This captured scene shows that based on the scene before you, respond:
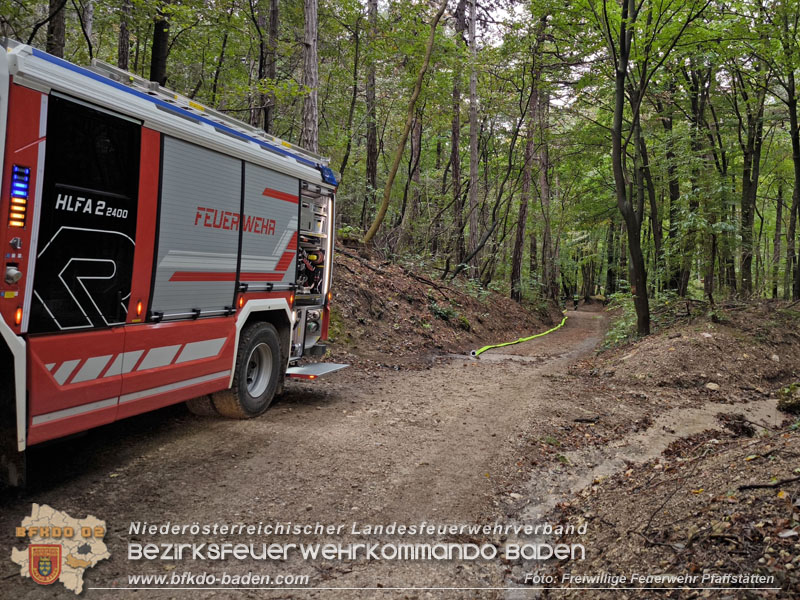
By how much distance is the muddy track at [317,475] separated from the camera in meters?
3.34

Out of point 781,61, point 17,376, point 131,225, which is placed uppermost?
point 781,61

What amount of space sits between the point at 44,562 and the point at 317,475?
2.18 metres

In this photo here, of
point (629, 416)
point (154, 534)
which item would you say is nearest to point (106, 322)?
point (154, 534)

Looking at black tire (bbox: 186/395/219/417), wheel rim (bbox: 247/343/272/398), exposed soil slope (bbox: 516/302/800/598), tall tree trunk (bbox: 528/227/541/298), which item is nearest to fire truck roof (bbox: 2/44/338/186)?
wheel rim (bbox: 247/343/272/398)

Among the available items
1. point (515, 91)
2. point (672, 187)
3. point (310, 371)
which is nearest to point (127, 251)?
point (310, 371)

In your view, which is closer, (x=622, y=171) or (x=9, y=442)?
(x=9, y=442)

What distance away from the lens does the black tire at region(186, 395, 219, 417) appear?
20.9 ft

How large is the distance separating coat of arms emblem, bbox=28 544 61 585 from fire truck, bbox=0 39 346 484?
0.74m

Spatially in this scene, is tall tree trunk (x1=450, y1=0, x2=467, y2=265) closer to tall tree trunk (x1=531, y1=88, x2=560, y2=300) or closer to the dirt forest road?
tall tree trunk (x1=531, y1=88, x2=560, y2=300)

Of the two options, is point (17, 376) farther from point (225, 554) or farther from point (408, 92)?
point (408, 92)

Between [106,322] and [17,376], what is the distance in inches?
33.5

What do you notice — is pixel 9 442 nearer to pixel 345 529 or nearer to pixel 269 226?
pixel 345 529

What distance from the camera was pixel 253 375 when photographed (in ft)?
22.5

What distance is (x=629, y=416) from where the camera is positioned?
759cm
